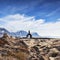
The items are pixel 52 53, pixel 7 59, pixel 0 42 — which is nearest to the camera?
pixel 7 59

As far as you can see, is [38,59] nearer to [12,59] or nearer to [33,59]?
[33,59]

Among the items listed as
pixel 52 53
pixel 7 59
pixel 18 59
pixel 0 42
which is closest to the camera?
pixel 7 59

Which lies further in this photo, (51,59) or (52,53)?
(52,53)

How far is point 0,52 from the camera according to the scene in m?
31.4

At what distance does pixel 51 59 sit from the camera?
1161 inches

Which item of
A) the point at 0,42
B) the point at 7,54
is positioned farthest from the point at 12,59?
the point at 0,42

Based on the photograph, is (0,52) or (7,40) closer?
(0,52)

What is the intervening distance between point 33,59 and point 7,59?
3.22 m

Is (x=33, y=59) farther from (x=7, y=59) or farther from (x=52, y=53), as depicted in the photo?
(x=52, y=53)

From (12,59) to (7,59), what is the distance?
0.58 metres

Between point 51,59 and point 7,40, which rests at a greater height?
point 7,40

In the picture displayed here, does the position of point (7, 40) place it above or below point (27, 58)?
above

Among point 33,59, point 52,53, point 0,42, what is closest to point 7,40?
point 0,42

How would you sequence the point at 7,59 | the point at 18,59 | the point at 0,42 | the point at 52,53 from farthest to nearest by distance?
A: the point at 0,42
the point at 52,53
the point at 18,59
the point at 7,59
